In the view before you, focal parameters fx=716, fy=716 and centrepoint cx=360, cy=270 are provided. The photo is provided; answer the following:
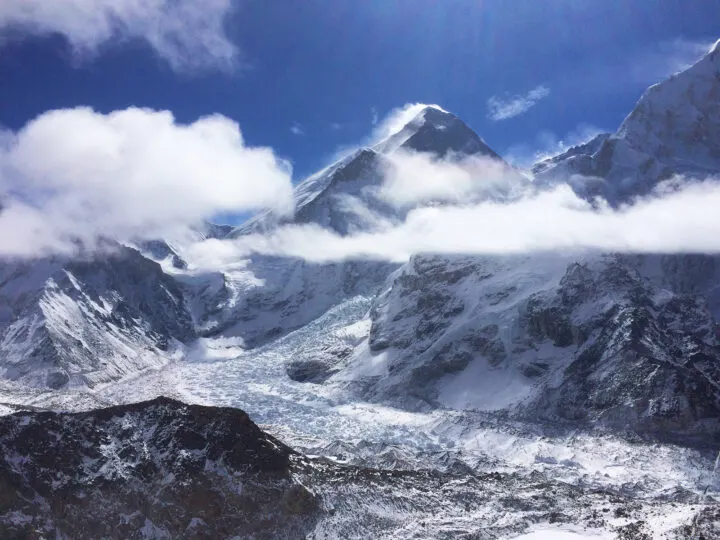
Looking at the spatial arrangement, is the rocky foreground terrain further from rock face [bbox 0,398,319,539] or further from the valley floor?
the valley floor

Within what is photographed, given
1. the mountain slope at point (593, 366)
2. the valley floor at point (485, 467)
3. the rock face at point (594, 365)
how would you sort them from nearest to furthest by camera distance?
the valley floor at point (485, 467) → the mountain slope at point (593, 366) → the rock face at point (594, 365)

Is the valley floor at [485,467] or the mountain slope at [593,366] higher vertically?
the mountain slope at [593,366]

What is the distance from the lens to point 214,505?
2857 inches

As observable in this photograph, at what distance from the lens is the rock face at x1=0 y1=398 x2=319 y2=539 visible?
226 feet

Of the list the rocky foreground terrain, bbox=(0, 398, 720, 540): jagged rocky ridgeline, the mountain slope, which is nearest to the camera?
bbox=(0, 398, 720, 540): jagged rocky ridgeline

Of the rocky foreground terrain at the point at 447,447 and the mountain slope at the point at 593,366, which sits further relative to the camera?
the mountain slope at the point at 593,366

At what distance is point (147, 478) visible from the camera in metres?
73.8

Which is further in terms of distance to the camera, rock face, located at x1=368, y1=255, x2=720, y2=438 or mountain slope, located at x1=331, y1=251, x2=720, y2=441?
rock face, located at x1=368, y1=255, x2=720, y2=438

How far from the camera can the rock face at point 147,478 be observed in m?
69.0

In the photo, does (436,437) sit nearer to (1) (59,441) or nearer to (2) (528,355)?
(2) (528,355)

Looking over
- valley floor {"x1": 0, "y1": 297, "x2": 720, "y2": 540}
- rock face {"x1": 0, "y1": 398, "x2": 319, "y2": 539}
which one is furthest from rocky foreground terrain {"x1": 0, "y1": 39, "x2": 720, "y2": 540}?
valley floor {"x1": 0, "y1": 297, "x2": 720, "y2": 540}

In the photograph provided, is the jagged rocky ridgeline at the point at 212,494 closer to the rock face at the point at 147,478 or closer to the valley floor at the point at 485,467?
the rock face at the point at 147,478

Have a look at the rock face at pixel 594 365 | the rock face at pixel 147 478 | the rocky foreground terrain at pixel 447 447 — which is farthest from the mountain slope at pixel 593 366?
the rock face at pixel 147 478

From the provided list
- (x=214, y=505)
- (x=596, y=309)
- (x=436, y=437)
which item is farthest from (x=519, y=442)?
(x=214, y=505)
